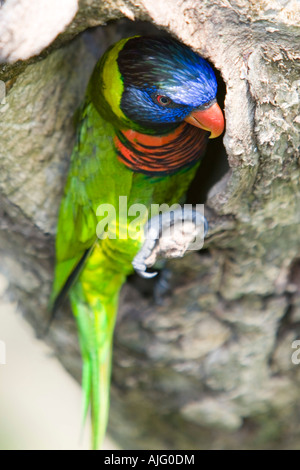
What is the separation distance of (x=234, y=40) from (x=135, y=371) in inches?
57.6

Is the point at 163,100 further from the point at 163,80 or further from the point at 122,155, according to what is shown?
the point at 122,155

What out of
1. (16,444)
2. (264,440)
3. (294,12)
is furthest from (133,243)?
(16,444)

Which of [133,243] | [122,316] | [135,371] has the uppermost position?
[133,243]

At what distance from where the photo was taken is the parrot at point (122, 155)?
4.94 ft

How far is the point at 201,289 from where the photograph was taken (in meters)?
2.01

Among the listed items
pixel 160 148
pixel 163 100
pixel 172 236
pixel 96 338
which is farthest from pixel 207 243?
pixel 96 338

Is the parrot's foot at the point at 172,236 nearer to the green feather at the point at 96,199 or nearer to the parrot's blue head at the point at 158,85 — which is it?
the green feather at the point at 96,199

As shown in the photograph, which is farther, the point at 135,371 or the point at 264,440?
the point at 264,440

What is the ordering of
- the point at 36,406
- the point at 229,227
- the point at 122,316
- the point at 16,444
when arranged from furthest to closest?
the point at 36,406 < the point at 16,444 < the point at 122,316 < the point at 229,227

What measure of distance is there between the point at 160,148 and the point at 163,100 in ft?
0.81

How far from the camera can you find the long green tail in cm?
209

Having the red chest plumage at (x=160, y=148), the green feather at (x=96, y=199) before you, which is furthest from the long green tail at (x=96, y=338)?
the red chest plumage at (x=160, y=148)

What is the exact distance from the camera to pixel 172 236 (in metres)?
1.67

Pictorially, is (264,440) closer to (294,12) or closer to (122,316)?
(122,316)
